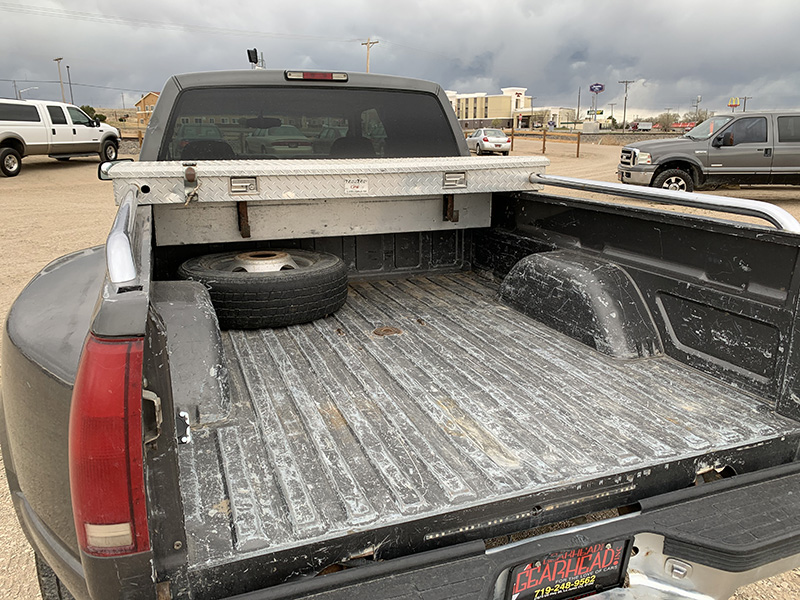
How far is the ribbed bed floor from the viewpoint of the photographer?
1.64 meters

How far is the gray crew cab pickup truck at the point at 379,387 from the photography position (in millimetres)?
1384

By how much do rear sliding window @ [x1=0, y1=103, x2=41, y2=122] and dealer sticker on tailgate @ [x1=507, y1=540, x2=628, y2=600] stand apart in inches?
782

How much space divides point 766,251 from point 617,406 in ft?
2.52

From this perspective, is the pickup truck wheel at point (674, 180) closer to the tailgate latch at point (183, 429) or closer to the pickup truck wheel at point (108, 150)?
the tailgate latch at point (183, 429)

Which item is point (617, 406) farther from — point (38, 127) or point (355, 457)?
point (38, 127)

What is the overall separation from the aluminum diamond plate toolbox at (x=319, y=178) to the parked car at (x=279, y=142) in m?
0.52

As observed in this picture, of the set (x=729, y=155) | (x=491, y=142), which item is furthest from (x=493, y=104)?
(x=729, y=155)

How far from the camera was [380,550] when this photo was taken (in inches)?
61.5

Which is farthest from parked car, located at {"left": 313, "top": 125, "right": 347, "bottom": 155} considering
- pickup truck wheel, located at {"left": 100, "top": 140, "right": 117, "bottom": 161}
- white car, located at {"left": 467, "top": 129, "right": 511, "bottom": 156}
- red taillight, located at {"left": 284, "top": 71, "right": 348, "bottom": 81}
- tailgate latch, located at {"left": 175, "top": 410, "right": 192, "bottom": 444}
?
white car, located at {"left": 467, "top": 129, "right": 511, "bottom": 156}

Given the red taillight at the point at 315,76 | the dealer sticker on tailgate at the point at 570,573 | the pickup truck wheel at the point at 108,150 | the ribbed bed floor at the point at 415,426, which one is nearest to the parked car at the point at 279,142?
the red taillight at the point at 315,76

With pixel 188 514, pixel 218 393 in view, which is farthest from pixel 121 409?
pixel 218 393

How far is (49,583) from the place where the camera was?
6.47ft

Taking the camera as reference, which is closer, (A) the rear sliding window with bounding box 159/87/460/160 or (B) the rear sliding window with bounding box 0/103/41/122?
(A) the rear sliding window with bounding box 159/87/460/160

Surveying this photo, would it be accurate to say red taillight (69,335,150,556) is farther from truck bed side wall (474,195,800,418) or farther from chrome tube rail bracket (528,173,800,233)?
truck bed side wall (474,195,800,418)
